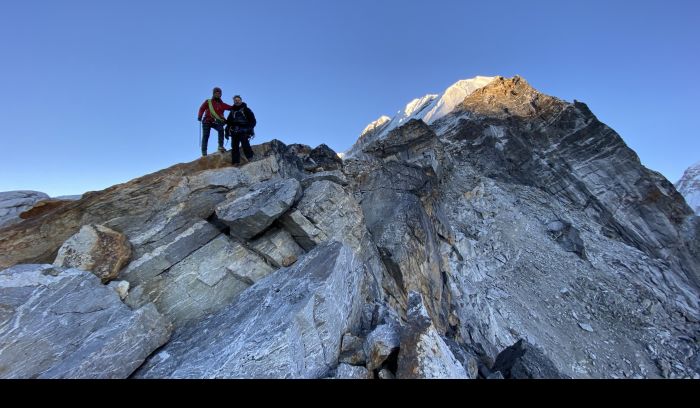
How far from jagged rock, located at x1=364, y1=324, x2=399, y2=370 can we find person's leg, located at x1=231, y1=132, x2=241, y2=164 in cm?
953

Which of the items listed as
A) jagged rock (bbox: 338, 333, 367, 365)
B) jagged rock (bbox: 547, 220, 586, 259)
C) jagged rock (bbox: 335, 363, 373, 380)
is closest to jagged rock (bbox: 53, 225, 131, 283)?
jagged rock (bbox: 338, 333, 367, 365)

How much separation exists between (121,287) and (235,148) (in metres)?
6.90

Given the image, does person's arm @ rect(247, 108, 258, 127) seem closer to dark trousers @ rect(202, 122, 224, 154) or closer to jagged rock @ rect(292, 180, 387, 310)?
dark trousers @ rect(202, 122, 224, 154)

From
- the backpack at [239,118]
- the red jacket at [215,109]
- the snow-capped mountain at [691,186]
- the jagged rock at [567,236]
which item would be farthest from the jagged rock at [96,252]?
the snow-capped mountain at [691,186]

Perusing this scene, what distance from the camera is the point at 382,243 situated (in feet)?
55.1

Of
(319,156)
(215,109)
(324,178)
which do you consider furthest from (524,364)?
(215,109)

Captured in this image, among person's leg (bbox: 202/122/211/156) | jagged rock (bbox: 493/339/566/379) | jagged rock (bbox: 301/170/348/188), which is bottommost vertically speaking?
jagged rock (bbox: 493/339/566/379)

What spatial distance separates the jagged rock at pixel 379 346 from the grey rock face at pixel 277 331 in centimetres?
81

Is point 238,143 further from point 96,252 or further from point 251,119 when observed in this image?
point 96,252

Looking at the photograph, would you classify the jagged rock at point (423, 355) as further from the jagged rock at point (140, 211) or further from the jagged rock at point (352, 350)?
the jagged rock at point (140, 211)

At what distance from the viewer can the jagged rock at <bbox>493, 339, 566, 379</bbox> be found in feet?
47.1
